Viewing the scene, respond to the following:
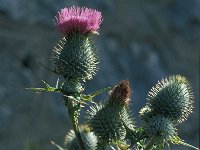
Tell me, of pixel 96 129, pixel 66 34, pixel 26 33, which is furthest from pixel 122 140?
pixel 26 33

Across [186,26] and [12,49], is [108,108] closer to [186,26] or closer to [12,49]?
[12,49]

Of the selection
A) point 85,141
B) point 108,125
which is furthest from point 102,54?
point 108,125

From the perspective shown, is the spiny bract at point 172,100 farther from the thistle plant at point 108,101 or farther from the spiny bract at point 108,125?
the spiny bract at point 108,125

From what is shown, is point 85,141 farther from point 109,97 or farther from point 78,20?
point 78,20

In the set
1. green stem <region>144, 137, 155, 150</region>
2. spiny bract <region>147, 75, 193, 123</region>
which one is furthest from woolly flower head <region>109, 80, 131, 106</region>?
green stem <region>144, 137, 155, 150</region>

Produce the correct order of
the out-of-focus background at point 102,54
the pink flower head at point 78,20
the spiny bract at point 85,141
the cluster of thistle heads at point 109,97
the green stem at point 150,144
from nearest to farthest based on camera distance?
the green stem at point 150,144 → the cluster of thistle heads at point 109,97 → the pink flower head at point 78,20 → the spiny bract at point 85,141 → the out-of-focus background at point 102,54

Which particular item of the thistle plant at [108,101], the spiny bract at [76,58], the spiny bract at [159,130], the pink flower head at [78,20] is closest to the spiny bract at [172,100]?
the thistle plant at [108,101]

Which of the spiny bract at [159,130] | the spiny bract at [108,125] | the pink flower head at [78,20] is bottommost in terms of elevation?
the spiny bract at [159,130]
